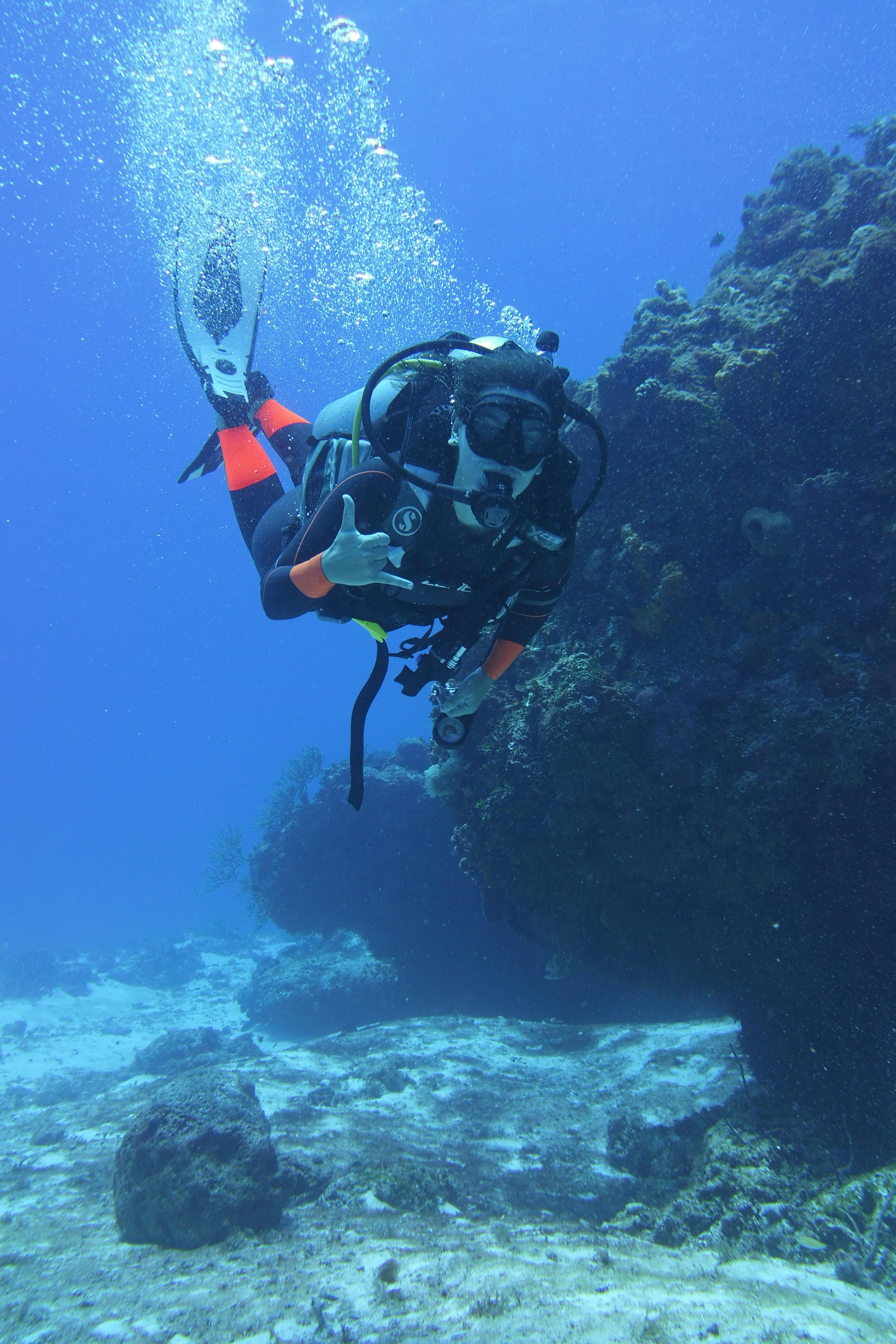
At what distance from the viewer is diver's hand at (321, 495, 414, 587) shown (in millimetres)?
2912

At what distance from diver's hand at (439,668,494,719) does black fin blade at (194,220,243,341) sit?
5.44 m

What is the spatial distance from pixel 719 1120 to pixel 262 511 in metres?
7.03

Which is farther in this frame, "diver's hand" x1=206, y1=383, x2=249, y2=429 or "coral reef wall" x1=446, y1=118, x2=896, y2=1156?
"diver's hand" x1=206, y1=383, x2=249, y2=429

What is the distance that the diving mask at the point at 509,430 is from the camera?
2.90 m

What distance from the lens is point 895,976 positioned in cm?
455

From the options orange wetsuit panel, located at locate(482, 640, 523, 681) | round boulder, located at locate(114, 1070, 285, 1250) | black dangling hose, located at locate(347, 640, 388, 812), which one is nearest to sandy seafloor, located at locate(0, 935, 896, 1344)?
round boulder, located at locate(114, 1070, 285, 1250)

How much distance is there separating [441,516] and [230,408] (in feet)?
14.0

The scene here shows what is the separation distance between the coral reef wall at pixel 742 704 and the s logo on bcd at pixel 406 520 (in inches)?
126

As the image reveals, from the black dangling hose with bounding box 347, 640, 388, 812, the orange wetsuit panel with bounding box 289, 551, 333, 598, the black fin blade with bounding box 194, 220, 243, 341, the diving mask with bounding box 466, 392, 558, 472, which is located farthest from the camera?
the black fin blade with bounding box 194, 220, 243, 341

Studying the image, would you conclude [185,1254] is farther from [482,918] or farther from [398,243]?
[398,243]

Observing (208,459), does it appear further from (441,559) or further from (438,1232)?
(438,1232)

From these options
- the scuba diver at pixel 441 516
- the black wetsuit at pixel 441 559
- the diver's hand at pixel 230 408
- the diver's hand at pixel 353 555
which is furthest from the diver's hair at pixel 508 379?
the diver's hand at pixel 230 408

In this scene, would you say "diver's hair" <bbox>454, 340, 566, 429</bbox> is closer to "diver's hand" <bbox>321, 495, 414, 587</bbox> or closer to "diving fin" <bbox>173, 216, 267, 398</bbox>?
"diver's hand" <bbox>321, 495, 414, 587</bbox>

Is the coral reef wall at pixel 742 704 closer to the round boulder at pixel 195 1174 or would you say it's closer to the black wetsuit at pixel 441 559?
the black wetsuit at pixel 441 559
